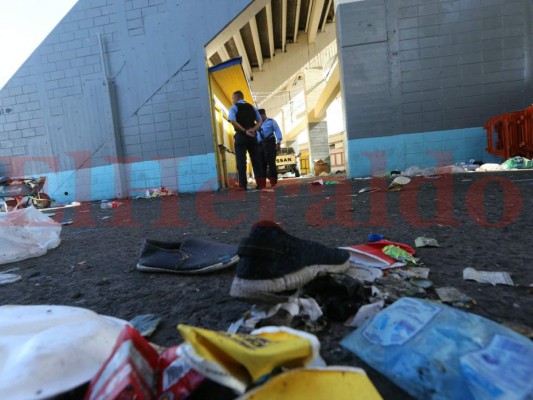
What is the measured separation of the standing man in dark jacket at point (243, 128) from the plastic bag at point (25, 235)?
Result: 353 cm

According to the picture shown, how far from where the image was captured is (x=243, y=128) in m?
5.19

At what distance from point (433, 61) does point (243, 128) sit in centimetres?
346

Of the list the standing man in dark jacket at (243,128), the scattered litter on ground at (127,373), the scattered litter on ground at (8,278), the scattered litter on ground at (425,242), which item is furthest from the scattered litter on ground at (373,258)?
the standing man in dark jacket at (243,128)

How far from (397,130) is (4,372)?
236 inches

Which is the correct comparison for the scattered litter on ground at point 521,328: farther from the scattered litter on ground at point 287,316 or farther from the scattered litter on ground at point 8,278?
the scattered litter on ground at point 8,278

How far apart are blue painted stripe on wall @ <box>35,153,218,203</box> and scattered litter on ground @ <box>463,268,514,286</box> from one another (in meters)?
5.32

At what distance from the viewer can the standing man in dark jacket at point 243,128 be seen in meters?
5.17

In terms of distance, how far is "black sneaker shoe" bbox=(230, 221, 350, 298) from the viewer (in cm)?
75

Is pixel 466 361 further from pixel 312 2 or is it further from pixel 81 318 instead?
pixel 312 2

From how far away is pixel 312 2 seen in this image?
36.1 ft

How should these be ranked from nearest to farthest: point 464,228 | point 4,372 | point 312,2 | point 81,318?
1. point 4,372
2. point 81,318
3. point 464,228
4. point 312,2

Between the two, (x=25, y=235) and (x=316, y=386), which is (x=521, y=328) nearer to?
(x=316, y=386)

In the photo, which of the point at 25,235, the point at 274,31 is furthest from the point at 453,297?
the point at 274,31

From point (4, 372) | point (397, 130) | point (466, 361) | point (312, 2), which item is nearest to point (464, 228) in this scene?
point (466, 361)
